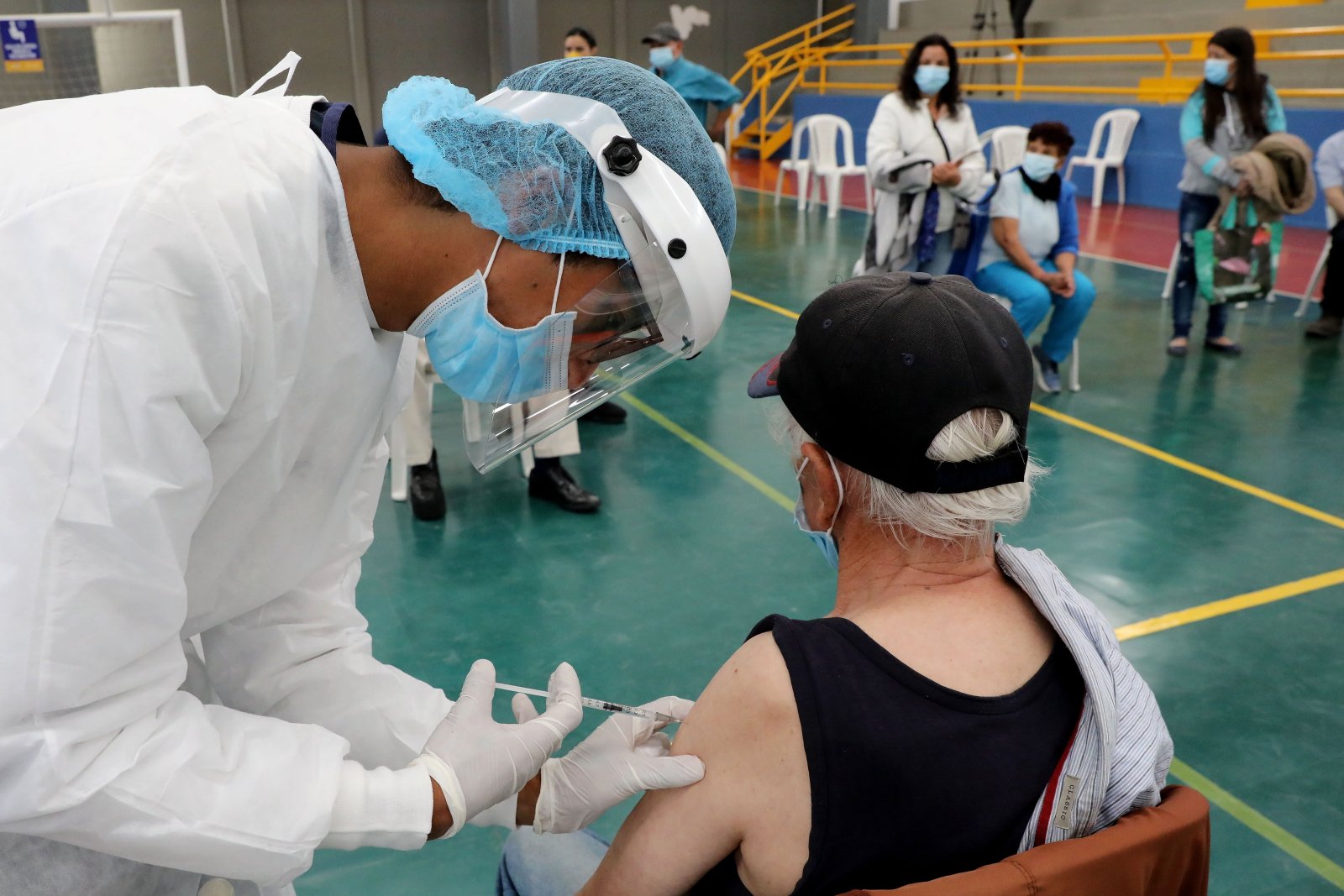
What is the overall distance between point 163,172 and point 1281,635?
10.1 feet

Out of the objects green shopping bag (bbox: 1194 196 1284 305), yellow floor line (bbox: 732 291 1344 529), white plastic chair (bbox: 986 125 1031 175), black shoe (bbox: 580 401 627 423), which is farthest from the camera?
white plastic chair (bbox: 986 125 1031 175)

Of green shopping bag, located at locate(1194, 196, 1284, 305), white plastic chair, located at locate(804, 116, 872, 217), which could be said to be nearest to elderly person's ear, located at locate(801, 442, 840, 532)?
green shopping bag, located at locate(1194, 196, 1284, 305)

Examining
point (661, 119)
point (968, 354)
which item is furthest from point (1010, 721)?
point (661, 119)

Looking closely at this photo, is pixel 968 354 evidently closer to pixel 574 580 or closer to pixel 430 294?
pixel 430 294

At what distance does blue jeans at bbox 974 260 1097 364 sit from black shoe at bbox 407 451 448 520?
9.12 feet

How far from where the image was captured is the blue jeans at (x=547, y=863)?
148 cm

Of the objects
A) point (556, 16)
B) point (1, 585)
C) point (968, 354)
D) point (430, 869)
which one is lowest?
point (430, 869)

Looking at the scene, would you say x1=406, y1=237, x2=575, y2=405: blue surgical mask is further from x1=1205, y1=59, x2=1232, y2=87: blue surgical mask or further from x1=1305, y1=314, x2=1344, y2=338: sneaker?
x1=1305, y1=314, x2=1344, y2=338: sneaker

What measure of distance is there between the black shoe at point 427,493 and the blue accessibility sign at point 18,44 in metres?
5.25

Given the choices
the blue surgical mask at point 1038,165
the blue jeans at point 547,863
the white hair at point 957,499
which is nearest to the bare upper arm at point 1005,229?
the blue surgical mask at point 1038,165

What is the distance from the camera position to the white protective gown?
0.93 meters

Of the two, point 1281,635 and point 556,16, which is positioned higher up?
point 556,16

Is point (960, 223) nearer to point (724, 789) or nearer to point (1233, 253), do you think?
point (1233, 253)

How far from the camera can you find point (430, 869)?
214cm
